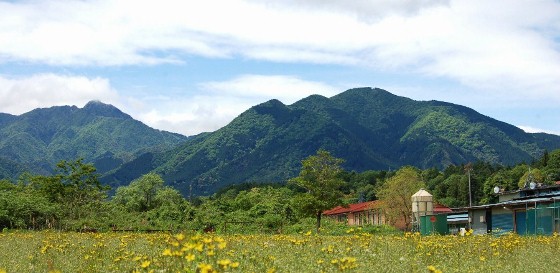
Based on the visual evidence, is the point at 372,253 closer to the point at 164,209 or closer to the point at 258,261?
the point at 258,261

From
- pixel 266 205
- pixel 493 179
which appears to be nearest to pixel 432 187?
pixel 493 179

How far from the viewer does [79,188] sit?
155ft

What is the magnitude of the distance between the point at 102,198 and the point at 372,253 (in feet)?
131

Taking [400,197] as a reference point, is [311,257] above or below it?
below

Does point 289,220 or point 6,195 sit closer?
point 6,195

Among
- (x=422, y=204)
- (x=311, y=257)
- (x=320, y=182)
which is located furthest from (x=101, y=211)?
(x=311, y=257)

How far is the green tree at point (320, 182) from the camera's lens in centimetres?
4584

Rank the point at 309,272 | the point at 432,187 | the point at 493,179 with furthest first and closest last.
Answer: the point at 432,187
the point at 493,179
the point at 309,272

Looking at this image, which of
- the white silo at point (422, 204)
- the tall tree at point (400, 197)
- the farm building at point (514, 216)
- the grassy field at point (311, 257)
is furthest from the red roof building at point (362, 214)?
the grassy field at point (311, 257)

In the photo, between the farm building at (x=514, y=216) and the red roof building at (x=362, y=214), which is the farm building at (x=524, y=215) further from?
the red roof building at (x=362, y=214)

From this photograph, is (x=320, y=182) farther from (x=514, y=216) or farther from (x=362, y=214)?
(x=362, y=214)

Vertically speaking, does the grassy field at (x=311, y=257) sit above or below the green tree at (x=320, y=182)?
below

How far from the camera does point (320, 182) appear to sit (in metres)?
46.3

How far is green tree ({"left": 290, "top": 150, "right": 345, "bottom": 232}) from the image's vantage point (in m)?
45.8
